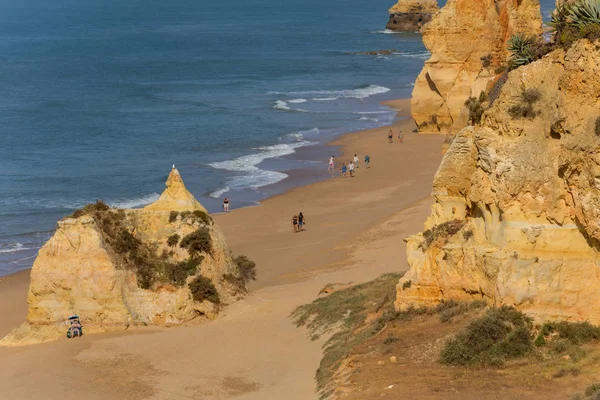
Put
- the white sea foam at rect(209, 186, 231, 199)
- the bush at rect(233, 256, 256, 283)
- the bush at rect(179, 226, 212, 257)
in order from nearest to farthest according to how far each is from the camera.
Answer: the bush at rect(179, 226, 212, 257) → the bush at rect(233, 256, 256, 283) → the white sea foam at rect(209, 186, 231, 199)

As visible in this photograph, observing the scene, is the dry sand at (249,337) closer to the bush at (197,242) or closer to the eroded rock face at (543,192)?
the bush at (197,242)

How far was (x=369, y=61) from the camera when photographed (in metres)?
108

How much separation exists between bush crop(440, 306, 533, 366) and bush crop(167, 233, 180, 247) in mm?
10069

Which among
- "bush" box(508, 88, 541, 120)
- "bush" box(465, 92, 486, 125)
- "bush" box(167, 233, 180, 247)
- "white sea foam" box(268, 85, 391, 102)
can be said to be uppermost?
"bush" box(508, 88, 541, 120)

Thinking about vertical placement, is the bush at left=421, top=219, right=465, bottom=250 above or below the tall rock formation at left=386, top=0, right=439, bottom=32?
below

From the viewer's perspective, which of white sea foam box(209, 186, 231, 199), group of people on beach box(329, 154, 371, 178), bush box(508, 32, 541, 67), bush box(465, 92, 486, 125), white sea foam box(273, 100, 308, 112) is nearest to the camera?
bush box(508, 32, 541, 67)

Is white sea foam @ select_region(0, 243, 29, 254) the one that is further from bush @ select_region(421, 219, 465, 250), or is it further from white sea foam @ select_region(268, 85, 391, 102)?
white sea foam @ select_region(268, 85, 391, 102)

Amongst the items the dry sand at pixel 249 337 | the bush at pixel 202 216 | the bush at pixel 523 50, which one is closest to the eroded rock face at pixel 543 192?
the bush at pixel 523 50

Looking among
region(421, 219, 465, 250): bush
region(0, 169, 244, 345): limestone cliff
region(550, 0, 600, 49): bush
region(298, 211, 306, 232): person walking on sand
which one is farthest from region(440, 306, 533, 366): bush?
region(298, 211, 306, 232): person walking on sand

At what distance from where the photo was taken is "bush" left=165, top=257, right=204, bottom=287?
25047 mm

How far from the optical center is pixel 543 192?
17.0m

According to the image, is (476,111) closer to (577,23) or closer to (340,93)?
(577,23)

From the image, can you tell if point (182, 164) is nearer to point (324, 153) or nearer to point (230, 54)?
point (324, 153)

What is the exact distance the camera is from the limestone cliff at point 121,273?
78.5ft
